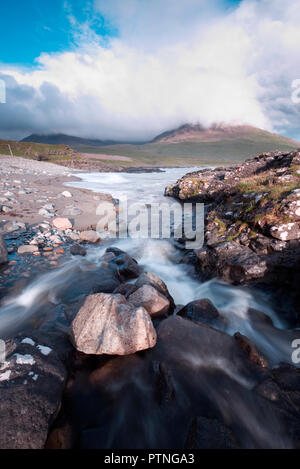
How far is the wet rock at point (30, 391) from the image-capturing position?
7.09ft

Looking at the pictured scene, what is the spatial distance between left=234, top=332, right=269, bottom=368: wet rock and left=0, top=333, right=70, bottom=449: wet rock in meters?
3.14

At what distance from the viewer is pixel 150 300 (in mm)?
4449

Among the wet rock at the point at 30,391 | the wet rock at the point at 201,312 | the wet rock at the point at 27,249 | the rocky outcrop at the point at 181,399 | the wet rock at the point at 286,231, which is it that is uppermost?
the wet rock at the point at 286,231

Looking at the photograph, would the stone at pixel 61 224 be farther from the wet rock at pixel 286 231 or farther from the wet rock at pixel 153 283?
the wet rock at pixel 286 231

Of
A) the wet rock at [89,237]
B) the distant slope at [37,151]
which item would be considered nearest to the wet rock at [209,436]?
the wet rock at [89,237]

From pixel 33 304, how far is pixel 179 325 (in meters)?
3.77

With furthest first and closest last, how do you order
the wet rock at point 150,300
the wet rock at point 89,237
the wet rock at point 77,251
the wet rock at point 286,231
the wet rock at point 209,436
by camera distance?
the wet rock at point 89,237 → the wet rock at point 77,251 → the wet rock at point 286,231 → the wet rock at point 150,300 → the wet rock at point 209,436

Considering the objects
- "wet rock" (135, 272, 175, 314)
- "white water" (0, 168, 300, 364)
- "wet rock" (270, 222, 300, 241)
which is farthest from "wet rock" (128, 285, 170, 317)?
"wet rock" (270, 222, 300, 241)

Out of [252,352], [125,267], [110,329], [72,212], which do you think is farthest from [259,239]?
[72,212]

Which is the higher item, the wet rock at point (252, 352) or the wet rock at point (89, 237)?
the wet rock at point (89, 237)

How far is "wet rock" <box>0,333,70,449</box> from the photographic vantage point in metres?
2.16

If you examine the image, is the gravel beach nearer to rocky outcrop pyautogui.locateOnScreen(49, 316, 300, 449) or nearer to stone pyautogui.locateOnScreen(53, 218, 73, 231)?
stone pyautogui.locateOnScreen(53, 218, 73, 231)

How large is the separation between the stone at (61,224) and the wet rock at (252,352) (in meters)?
8.39

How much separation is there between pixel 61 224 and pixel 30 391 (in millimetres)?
8012
